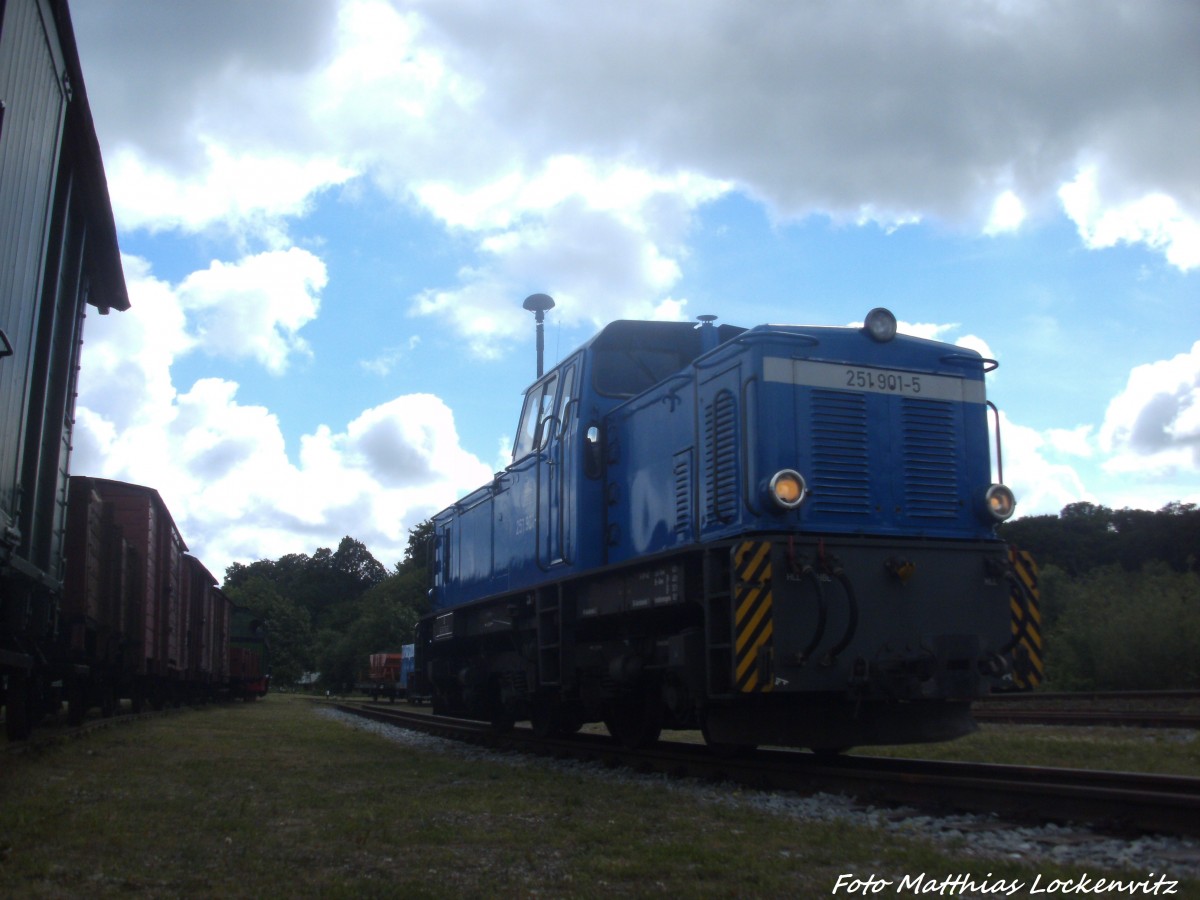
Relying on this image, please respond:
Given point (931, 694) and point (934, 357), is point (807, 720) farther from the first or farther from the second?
point (934, 357)

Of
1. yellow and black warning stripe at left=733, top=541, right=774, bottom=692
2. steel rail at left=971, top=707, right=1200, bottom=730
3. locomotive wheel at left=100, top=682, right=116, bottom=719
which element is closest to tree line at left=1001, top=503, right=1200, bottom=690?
steel rail at left=971, top=707, right=1200, bottom=730

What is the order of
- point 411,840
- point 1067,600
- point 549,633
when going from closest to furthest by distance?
point 411,840 < point 549,633 < point 1067,600

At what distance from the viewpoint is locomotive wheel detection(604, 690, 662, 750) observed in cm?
1032

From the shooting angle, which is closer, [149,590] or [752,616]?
[752,616]

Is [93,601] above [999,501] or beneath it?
beneath

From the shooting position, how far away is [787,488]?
7.73m

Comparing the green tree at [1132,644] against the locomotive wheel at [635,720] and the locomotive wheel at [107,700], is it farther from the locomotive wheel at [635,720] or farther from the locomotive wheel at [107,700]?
the locomotive wheel at [107,700]

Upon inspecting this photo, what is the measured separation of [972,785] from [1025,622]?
219 centimetres

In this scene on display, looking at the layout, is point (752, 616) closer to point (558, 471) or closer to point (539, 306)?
point (558, 471)

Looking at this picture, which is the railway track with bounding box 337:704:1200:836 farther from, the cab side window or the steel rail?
the steel rail

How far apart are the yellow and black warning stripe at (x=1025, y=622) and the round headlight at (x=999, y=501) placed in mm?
318

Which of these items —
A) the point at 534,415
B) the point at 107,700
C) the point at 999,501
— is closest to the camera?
the point at 999,501

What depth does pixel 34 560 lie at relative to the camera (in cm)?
852

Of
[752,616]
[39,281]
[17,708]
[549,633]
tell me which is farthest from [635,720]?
[39,281]
